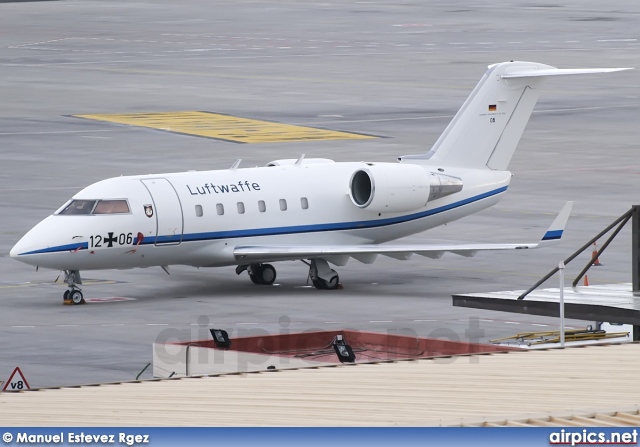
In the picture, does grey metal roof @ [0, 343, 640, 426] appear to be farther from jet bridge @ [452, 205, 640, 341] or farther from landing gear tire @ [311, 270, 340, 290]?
landing gear tire @ [311, 270, 340, 290]

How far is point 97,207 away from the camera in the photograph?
38.8m

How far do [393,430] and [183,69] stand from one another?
81.4 meters

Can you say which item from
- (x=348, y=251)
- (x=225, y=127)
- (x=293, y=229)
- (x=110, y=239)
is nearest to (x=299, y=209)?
(x=293, y=229)

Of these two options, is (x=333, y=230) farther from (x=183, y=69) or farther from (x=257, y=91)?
(x=183, y=69)

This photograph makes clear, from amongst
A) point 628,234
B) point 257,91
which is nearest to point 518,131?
point 628,234

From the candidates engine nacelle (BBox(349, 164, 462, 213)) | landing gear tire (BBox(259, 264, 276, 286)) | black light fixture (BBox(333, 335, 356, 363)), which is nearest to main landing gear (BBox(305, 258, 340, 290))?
landing gear tire (BBox(259, 264, 276, 286))

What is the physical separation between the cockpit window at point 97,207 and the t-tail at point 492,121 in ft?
29.5

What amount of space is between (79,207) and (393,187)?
806 cm

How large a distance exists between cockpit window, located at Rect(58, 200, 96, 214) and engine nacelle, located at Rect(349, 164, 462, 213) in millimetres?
6898

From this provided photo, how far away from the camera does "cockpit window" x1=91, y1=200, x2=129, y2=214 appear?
127ft

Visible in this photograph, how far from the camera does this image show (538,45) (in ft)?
346

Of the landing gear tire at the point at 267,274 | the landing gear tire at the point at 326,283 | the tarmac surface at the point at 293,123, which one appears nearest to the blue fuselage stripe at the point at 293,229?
the landing gear tire at the point at 267,274

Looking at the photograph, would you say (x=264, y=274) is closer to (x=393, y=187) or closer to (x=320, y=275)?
(x=320, y=275)

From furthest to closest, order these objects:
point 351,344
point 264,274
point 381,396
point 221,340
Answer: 1. point 264,274
2. point 351,344
3. point 221,340
4. point 381,396
